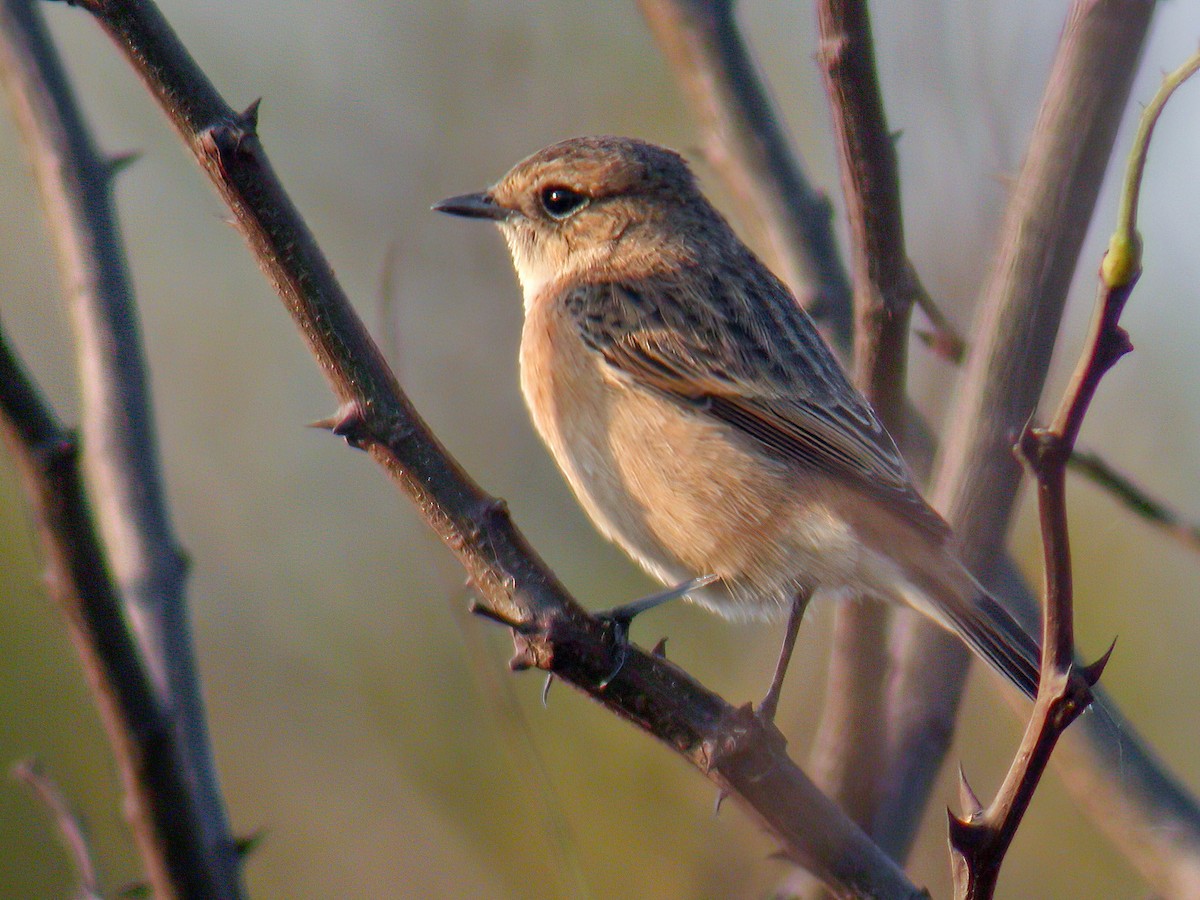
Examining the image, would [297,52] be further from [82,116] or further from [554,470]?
[82,116]

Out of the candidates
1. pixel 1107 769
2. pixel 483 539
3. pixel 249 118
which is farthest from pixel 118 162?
pixel 1107 769

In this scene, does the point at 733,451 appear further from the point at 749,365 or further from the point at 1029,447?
the point at 1029,447

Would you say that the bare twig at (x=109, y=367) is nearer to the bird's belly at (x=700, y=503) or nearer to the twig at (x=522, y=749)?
the twig at (x=522, y=749)

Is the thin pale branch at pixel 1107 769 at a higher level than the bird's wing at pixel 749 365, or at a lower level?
lower

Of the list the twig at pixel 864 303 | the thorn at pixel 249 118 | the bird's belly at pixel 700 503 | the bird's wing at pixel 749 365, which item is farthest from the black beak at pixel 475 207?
the thorn at pixel 249 118

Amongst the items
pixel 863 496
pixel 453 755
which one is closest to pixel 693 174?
pixel 863 496

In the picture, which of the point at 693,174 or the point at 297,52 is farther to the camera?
the point at 297,52
